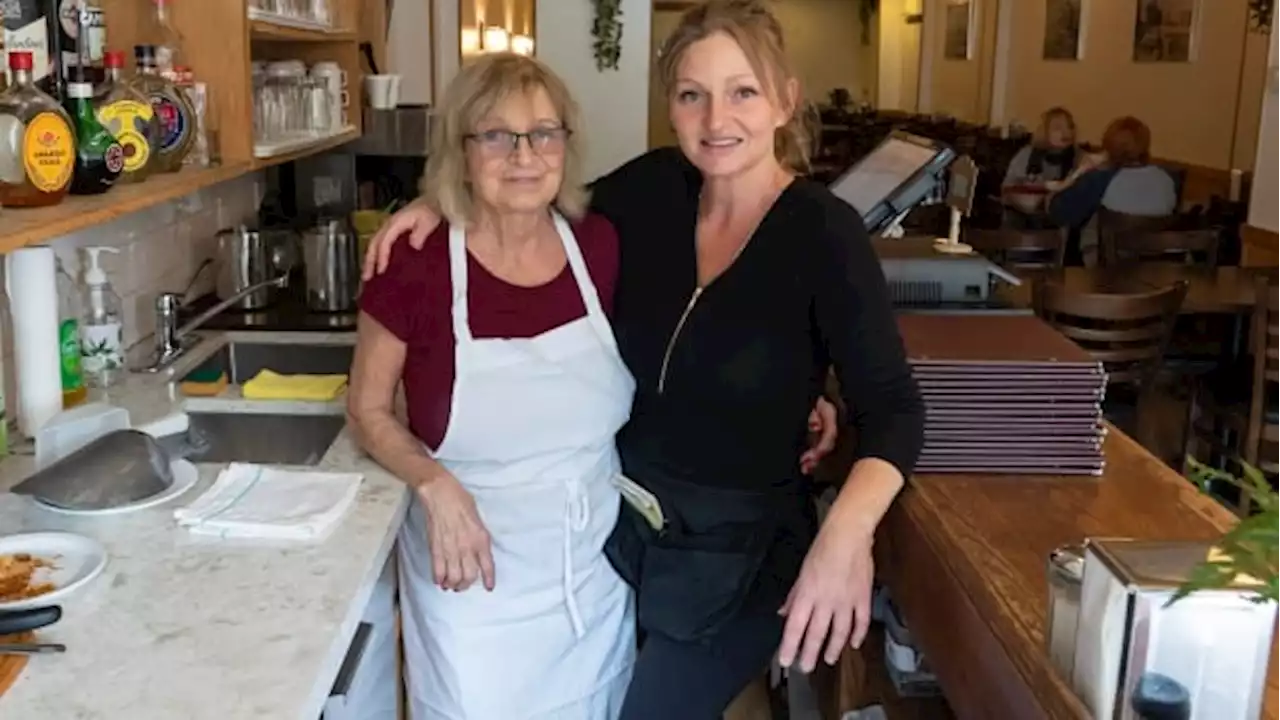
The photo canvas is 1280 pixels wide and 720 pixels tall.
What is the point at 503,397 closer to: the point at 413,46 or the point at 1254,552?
the point at 1254,552

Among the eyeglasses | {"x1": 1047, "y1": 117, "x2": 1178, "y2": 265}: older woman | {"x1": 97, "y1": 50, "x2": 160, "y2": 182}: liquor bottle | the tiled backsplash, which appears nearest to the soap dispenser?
the tiled backsplash

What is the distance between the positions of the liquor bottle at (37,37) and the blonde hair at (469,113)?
0.51 meters

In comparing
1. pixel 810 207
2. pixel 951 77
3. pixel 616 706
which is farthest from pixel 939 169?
pixel 951 77

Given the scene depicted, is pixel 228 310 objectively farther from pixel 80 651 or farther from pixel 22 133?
pixel 80 651

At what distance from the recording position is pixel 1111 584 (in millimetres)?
1029

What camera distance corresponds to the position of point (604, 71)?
702 cm

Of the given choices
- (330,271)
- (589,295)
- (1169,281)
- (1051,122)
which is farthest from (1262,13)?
(589,295)

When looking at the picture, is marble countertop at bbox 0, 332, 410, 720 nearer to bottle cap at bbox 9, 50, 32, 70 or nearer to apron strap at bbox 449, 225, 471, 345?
apron strap at bbox 449, 225, 471, 345

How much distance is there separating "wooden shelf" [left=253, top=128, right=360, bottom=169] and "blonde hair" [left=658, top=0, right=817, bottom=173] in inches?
33.6

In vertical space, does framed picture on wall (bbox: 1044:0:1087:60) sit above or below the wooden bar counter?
above

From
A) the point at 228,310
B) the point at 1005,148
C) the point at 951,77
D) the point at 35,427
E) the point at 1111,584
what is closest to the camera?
the point at 1111,584

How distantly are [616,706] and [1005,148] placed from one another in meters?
7.36

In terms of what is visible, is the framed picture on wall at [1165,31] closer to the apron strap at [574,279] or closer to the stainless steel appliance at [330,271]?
the stainless steel appliance at [330,271]

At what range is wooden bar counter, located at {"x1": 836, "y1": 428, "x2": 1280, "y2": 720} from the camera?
4.16 feet
